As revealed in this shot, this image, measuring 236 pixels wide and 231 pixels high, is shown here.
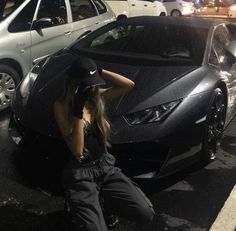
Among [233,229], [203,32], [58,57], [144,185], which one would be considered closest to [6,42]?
[58,57]

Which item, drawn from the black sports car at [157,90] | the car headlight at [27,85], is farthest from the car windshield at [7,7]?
the car headlight at [27,85]

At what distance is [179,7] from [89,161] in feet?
65.4

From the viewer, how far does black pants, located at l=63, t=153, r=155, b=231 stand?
263 cm

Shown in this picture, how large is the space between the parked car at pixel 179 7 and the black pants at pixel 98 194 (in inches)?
774

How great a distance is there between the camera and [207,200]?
143 inches

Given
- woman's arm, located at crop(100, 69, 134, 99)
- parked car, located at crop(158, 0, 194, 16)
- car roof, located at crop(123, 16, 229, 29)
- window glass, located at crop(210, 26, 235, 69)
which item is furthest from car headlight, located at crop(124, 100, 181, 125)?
parked car, located at crop(158, 0, 194, 16)

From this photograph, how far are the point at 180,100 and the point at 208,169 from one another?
2.87 feet

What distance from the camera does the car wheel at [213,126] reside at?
4.01 m

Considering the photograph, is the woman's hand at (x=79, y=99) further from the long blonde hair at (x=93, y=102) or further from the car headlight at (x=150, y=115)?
the car headlight at (x=150, y=115)

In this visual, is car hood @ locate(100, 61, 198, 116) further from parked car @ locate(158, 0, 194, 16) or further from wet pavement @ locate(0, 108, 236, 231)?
parked car @ locate(158, 0, 194, 16)

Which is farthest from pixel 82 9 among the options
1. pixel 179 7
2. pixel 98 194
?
pixel 179 7

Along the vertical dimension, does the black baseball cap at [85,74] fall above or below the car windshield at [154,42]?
above

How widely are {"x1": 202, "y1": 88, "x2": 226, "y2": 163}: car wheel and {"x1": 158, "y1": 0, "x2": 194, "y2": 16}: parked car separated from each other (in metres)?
17.9

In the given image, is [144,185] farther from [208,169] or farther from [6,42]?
[6,42]
